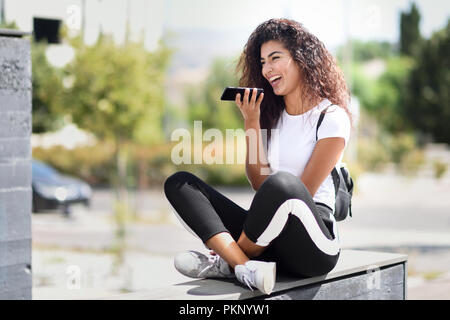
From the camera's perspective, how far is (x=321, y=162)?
2.66m

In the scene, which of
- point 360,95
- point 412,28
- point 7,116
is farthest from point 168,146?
point 412,28

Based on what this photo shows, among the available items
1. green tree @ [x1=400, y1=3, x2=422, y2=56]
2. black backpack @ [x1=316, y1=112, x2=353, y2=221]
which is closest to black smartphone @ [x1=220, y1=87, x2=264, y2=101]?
black backpack @ [x1=316, y1=112, x2=353, y2=221]

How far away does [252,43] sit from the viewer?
2.91 meters

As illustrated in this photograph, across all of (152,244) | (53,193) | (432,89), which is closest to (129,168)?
(53,193)

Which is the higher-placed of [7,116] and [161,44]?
[161,44]

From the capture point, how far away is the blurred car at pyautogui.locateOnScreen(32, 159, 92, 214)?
41.3ft

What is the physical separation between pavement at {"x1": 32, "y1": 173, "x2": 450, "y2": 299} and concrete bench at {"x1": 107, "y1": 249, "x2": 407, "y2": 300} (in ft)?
8.11

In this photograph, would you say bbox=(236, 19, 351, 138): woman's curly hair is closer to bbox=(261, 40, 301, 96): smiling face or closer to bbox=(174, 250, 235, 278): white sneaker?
bbox=(261, 40, 301, 96): smiling face

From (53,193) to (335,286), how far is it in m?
10.6

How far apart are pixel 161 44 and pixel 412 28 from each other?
29.2 metres

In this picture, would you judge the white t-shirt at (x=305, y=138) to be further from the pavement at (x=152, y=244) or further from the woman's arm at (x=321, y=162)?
the pavement at (x=152, y=244)
